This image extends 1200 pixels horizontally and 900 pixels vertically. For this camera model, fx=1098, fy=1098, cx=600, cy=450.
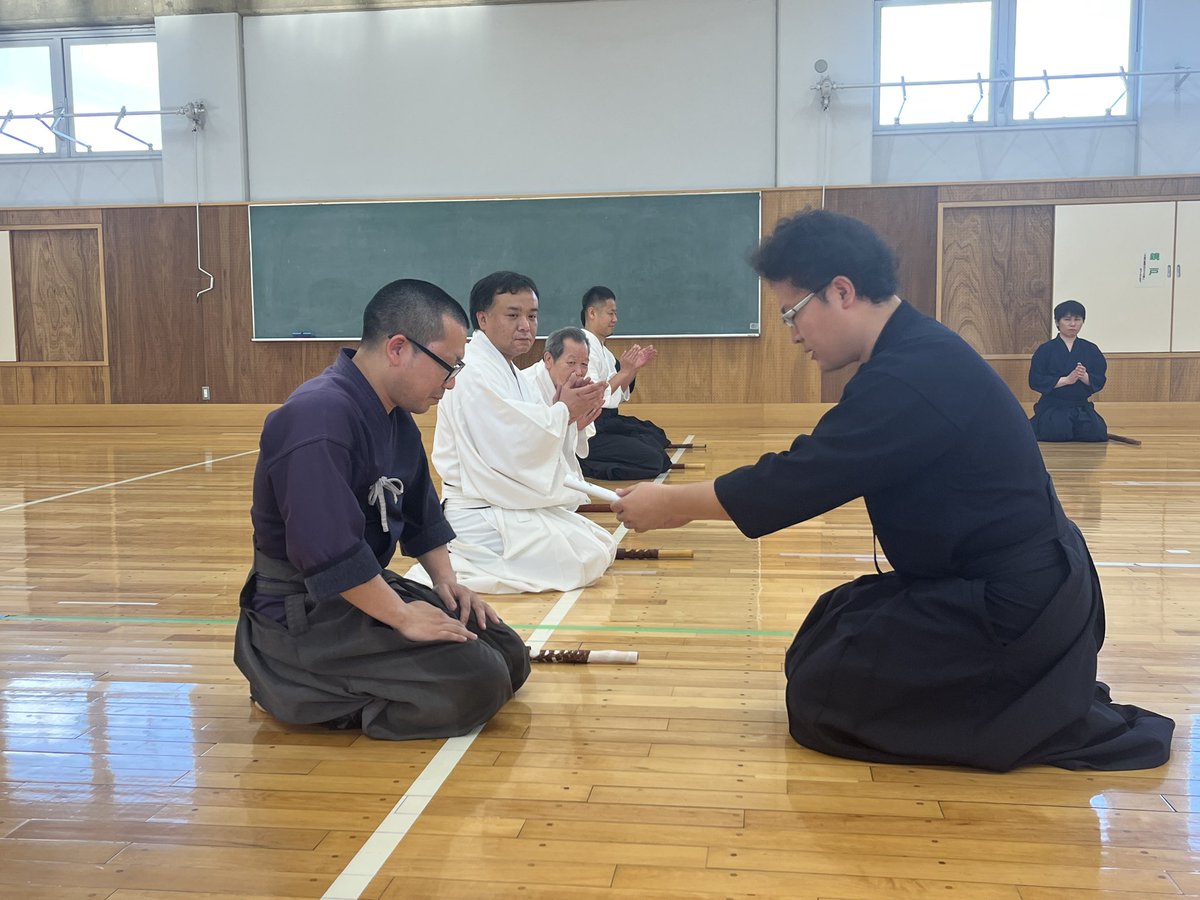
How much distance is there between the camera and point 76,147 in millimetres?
11016

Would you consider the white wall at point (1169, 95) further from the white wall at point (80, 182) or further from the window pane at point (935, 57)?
the white wall at point (80, 182)

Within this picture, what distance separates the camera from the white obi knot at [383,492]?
8.35 feet

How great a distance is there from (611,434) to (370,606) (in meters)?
5.07

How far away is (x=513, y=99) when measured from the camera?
33.9 ft

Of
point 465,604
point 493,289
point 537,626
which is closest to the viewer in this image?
point 465,604

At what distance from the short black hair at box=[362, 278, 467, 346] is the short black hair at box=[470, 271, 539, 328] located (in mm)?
1712

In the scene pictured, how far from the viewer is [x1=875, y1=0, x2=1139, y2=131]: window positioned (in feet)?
31.7

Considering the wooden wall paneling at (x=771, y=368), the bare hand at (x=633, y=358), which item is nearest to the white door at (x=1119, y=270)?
the wooden wall paneling at (x=771, y=368)

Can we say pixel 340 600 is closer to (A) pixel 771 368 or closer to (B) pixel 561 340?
(B) pixel 561 340

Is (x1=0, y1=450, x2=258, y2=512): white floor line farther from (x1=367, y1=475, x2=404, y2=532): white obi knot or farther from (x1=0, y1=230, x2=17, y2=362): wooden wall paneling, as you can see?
(x1=367, y1=475, x2=404, y2=532): white obi knot

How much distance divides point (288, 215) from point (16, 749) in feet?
29.1

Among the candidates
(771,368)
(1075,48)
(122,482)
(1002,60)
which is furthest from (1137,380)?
(122,482)

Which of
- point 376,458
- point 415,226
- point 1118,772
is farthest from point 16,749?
point 415,226

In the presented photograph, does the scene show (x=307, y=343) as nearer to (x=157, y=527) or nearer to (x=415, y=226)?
(x=415, y=226)
